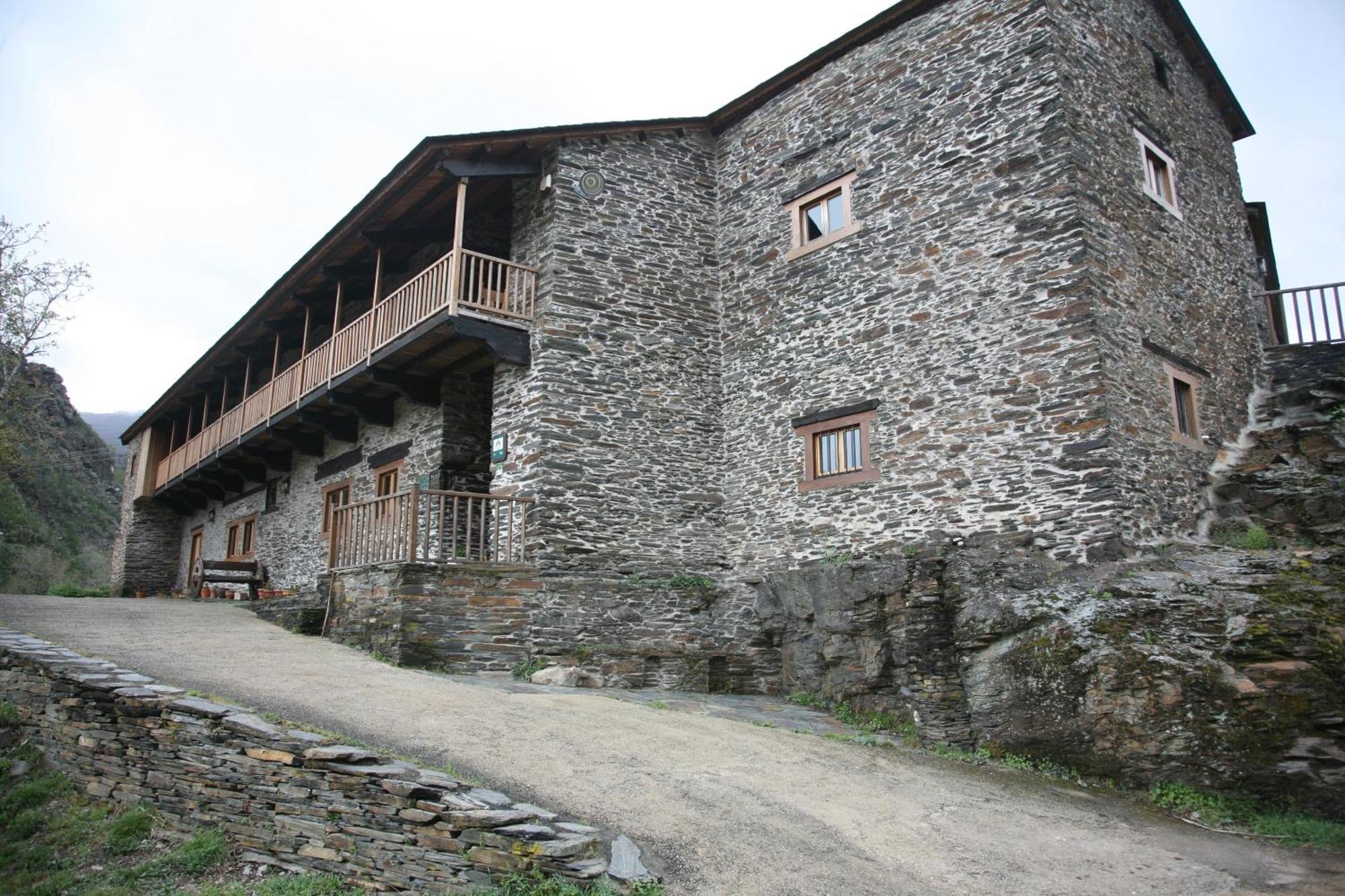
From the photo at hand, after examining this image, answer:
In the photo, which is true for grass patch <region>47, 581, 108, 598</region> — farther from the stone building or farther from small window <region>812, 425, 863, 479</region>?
small window <region>812, 425, 863, 479</region>

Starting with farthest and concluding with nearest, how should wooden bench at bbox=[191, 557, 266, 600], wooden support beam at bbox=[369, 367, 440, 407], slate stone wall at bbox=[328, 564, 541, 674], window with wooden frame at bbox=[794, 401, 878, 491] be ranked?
wooden bench at bbox=[191, 557, 266, 600] → wooden support beam at bbox=[369, 367, 440, 407] → window with wooden frame at bbox=[794, 401, 878, 491] → slate stone wall at bbox=[328, 564, 541, 674]

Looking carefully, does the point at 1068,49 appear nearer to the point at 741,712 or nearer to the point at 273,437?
the point at 741,712

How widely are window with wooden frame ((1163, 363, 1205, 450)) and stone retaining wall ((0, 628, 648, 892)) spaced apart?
946cm

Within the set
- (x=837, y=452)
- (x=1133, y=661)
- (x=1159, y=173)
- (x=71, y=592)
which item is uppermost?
(x=1159, y=173)

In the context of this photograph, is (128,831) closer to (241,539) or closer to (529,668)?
(529,668)

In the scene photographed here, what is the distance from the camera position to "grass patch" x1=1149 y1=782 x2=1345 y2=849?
721 cm

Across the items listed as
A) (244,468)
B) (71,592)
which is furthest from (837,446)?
(71,592)

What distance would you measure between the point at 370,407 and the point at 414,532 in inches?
230

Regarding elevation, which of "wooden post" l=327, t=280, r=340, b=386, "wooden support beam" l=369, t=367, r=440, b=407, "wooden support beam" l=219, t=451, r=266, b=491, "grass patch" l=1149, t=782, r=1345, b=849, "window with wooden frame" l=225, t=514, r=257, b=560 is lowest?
"grass patch" l=1149, t=782, r=1345, b=849

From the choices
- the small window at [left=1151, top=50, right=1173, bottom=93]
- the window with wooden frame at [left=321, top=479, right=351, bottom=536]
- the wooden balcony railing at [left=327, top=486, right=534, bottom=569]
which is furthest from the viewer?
the window with wooden frame at [left=321, top=479, right=351, bottom=536]

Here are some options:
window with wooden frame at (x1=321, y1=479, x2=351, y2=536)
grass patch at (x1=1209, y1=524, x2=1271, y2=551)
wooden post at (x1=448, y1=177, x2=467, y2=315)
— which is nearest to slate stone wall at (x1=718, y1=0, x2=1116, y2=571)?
grass patch at (x1=1209, y1=524, x2=1271, y2=551)

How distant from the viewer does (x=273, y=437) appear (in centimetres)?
2008

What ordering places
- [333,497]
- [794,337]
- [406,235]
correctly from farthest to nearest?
1. [333,497]
2. [406,235]
3. [794,337]

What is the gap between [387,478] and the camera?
57.3 feet
